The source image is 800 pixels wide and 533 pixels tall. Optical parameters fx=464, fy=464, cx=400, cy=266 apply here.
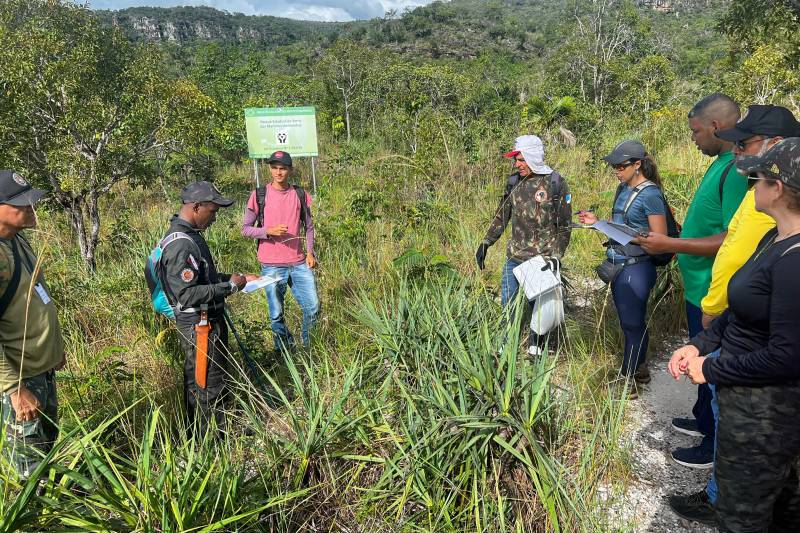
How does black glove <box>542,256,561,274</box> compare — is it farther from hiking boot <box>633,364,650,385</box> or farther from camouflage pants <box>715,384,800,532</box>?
camouflage pants <box>715,384,800,532</box>

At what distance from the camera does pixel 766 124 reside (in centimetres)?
181

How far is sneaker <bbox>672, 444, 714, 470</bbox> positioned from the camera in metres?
2.22

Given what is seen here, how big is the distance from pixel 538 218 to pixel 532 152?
436 mm

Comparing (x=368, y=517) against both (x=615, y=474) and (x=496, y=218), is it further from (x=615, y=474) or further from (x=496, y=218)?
(x=496, y=218)

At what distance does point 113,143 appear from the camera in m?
5.61

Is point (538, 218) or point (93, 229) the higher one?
point (538, 218)

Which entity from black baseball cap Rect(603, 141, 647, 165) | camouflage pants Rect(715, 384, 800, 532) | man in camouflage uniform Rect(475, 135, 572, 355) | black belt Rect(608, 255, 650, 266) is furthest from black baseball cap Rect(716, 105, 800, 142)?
man in camouflage uniform Rect(475, 135, 572, 355)

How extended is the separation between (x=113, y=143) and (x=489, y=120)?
1014cm

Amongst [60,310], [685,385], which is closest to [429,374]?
[685,385]

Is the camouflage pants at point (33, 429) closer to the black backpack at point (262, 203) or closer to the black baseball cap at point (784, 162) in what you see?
the black backpack at point (262, 203)

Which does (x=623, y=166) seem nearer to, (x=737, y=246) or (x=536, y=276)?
(x=536, y=276)

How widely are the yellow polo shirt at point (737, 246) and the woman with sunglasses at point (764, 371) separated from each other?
0.10 metres

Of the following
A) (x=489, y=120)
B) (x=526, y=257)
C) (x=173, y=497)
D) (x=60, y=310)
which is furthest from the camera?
(x=489, y=120)

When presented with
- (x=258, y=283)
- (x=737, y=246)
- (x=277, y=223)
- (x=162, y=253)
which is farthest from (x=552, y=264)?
(x=162, y=253)
